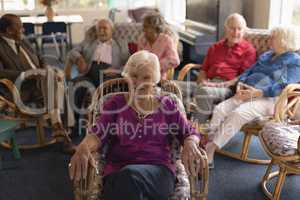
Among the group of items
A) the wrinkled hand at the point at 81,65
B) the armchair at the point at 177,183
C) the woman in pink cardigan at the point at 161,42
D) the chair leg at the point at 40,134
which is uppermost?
the woman in pink cardigan at the point at 161,42

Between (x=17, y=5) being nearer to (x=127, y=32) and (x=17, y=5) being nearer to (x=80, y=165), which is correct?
(x=127, y=32)

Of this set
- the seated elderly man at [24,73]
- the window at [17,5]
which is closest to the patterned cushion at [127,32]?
the seated elderly man at [24,73]

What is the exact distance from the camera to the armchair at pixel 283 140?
7.79 feet

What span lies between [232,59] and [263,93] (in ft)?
1.74

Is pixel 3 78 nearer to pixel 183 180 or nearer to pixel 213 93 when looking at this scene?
pixel 213 93

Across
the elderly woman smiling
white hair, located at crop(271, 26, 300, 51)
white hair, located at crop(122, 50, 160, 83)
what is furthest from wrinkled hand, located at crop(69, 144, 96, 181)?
white hair, located at crop(271, 26, 300, 51)

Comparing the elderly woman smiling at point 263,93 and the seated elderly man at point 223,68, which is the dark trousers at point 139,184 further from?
the seated elderly man at point 223,68

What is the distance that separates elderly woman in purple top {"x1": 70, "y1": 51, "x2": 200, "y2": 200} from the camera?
2008 mm

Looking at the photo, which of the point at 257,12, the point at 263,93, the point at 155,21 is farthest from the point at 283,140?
the point at 257,12

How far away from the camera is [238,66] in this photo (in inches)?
139

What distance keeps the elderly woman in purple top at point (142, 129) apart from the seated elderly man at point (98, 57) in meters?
1.61

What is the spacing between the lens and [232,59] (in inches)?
139

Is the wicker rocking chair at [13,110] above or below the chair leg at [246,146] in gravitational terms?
above

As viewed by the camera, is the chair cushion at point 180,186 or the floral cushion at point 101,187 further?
the chair cushion at point 180,186
